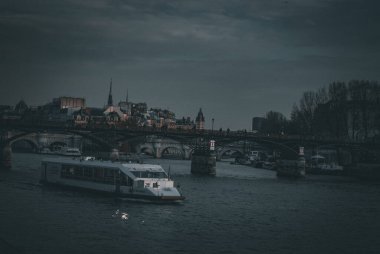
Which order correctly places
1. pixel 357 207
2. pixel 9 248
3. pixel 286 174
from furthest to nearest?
1. pixel 286 174
2. pixel 357 207
3. pixel 9 248

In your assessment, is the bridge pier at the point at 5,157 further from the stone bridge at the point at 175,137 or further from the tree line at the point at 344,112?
the tree line at the point at 344,112

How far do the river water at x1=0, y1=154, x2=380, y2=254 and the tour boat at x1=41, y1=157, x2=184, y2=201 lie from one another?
39.6 inches

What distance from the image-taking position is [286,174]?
11575 cm

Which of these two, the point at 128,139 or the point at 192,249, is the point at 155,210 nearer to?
the point at 192,249

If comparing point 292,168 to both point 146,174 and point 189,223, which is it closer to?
point 146,174

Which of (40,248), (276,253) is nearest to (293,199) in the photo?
(276,253)

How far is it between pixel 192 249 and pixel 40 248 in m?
9.08

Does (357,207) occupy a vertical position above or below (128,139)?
below

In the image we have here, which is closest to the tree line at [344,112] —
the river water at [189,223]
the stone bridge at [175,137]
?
the stone bridge at [175,137]

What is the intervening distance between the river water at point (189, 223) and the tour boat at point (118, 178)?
1007mm

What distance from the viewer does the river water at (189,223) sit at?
39625mm

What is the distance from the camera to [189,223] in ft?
160

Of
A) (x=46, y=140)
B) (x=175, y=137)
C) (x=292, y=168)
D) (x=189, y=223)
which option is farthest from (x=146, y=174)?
(x=46, y=140)

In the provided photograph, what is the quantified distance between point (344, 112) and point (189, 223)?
87.9 meters
